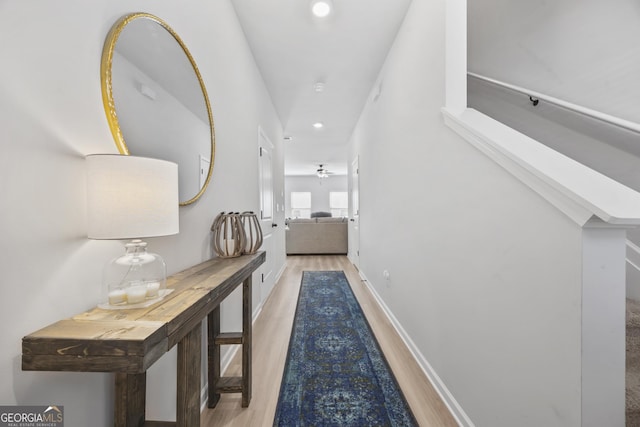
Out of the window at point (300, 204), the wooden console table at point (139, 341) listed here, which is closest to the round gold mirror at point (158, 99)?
the wooden console table at point (139, 341)

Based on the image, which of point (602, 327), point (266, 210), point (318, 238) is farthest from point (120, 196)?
point (318, 238)

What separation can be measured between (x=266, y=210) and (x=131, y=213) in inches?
107

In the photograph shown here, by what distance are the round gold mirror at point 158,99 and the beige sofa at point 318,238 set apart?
5290mm

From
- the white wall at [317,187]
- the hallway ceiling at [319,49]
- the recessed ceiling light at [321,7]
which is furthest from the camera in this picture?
the white wall at [317,187]

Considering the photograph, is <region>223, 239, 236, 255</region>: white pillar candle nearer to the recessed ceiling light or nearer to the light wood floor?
the light wood floor

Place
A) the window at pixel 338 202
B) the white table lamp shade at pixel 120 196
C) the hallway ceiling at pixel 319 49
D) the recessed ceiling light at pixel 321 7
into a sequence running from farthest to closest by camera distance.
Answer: the window at pixel 338 202
the hallway ceiling at pixel 319 49
the recessed ceiling light at pixel 321 7
the white table lamp shade at pixel 120 196

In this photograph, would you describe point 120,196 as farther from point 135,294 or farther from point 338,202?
point 338,202

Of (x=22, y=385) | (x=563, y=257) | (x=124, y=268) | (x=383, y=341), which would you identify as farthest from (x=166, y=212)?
(x=383, y=341)

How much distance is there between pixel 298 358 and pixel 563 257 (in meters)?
1.78

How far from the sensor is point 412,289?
209 centimetres

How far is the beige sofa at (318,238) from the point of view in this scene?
22.5 ft

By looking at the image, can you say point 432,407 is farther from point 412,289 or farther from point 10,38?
point 10,38

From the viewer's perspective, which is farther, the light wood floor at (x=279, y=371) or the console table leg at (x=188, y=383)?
the light wood floor at (x=279, y=371)

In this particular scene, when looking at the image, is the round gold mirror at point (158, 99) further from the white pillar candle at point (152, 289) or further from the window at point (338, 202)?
the window at point (338, 202)
